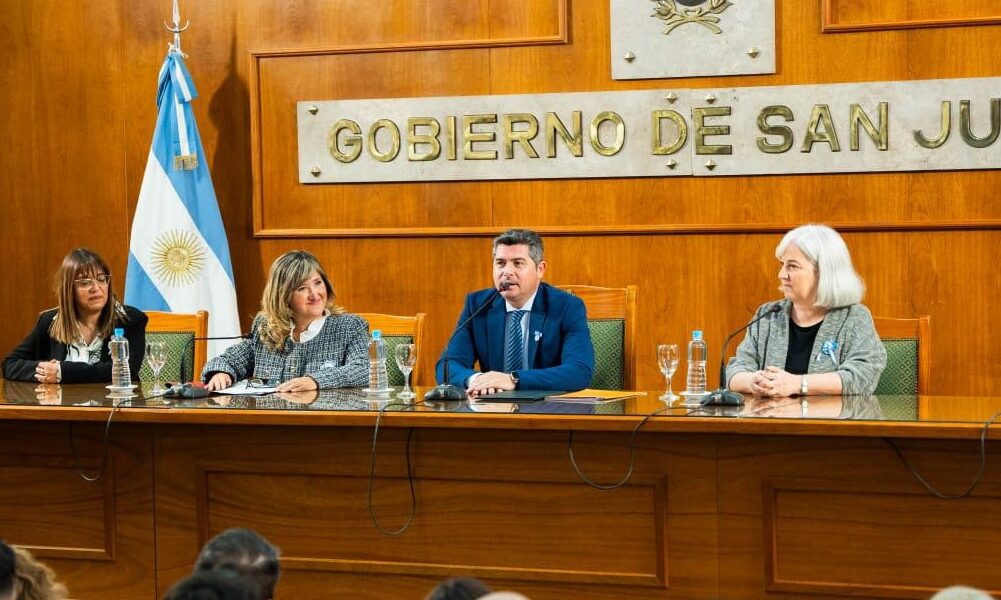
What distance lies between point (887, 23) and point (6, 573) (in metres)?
4.21

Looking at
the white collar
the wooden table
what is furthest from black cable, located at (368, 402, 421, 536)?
the white collar

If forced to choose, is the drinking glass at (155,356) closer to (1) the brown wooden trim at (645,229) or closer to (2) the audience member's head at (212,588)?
(1) the brown wooden trim at (645,229)

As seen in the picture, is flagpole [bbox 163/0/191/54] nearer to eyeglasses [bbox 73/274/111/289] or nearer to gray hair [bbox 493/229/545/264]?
eyeglasses [bbox 73/274/111/289]

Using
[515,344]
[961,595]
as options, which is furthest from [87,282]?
[961,595]

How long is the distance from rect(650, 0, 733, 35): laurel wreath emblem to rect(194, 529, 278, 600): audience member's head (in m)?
3.86

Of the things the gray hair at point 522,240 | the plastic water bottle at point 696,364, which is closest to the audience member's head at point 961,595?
the plastic water bottle at point 696,364

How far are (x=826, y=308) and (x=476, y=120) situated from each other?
6.98 ft

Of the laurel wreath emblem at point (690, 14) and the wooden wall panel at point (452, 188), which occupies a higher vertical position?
the laurel wreath emblem at point (690, 14)

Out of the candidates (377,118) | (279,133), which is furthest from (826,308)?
(279,133)

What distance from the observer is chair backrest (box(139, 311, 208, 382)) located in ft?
14.5

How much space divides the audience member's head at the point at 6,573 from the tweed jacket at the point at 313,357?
2.26 meters

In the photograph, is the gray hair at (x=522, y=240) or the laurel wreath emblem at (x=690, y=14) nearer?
the gray hair at (x=522, y=240)

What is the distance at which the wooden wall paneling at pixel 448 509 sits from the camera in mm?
3049

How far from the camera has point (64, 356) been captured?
170 inches
